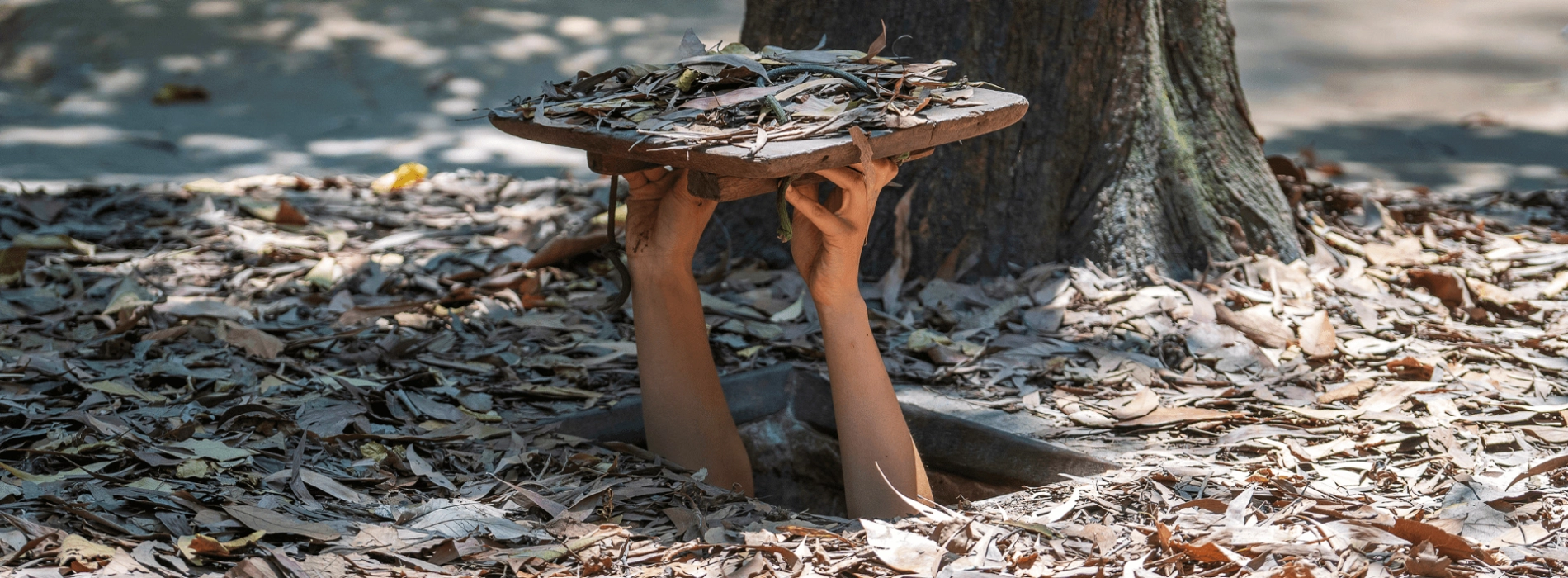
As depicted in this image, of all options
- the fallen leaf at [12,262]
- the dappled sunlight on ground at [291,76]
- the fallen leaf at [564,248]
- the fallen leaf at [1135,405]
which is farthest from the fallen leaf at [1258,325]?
the dappled sunlight on ground at [291,76]

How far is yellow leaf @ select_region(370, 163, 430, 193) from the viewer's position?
177 inches

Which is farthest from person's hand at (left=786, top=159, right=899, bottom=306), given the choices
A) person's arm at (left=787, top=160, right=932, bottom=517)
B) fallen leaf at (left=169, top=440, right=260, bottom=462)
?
fallen leaf at (left=169, top=440, right=260, bottom=462)

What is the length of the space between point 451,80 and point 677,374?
524 centimetres

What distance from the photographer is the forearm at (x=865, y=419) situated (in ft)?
7.12

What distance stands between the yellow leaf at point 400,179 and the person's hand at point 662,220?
250 cm

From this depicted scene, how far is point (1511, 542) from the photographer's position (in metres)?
1.86

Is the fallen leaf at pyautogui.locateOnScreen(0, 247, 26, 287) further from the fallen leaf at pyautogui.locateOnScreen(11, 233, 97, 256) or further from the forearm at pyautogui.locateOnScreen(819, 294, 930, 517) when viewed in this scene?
the forearm at pyautogui.locateOnScreen(819, 294, 930, 517)

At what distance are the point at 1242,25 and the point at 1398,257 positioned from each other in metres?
5.56

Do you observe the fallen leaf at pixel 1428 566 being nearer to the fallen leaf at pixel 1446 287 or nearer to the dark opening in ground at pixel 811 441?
the dark opening in ground at pixel 811 441

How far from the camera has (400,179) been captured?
4.56 m

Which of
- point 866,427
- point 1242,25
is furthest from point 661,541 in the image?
point 1242,25

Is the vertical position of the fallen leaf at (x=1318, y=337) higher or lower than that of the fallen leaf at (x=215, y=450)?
higher

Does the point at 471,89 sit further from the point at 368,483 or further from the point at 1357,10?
the point at 1357,10

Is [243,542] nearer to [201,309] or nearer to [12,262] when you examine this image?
[201,309]
